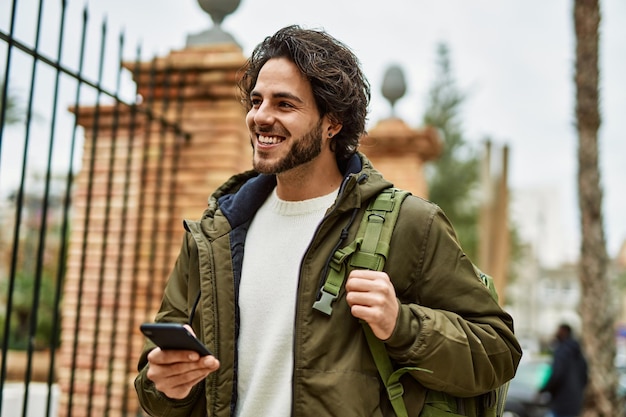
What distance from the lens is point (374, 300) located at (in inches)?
63.2

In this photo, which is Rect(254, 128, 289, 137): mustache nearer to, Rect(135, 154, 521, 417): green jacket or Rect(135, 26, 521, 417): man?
Rect(135, 26, 521, 417): man

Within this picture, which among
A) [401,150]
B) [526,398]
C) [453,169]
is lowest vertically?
[526,398]

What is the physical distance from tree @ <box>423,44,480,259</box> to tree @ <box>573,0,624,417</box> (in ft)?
52.6

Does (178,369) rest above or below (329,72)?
below

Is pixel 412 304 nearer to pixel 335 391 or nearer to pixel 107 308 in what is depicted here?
pixel 335 391

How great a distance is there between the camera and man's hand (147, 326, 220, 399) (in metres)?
1.60

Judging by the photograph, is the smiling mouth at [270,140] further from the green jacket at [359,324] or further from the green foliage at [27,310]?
the green foliage at [27,310]

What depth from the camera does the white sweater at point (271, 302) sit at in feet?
5.86

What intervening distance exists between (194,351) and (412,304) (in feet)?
1.86

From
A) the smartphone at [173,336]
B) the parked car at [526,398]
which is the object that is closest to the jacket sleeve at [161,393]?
the smartphone at [173,336]

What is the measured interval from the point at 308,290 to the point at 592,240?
6674 mm

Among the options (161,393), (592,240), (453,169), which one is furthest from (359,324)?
(453,169)

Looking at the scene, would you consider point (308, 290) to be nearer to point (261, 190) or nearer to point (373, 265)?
point (373, 265)

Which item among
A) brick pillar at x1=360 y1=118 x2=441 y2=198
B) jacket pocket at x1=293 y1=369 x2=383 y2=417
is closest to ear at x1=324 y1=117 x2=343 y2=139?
jacket pocket at x1=293 y1=369 x2=383 y2=417
